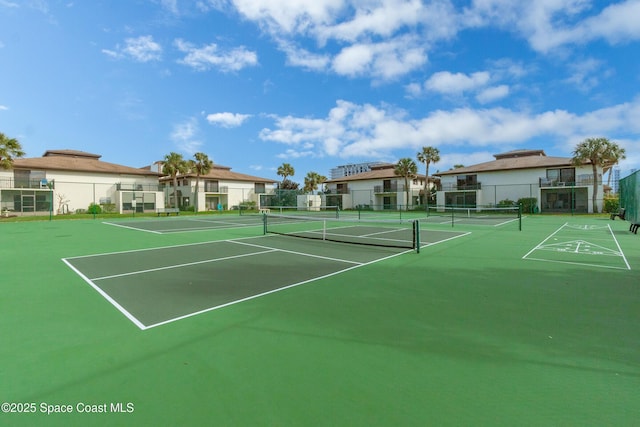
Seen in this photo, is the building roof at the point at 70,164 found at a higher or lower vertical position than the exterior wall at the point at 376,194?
higher

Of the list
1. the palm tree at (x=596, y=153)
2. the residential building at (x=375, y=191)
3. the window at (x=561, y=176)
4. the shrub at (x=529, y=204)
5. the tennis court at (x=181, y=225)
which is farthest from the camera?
the residential building at (x=375, y=191)

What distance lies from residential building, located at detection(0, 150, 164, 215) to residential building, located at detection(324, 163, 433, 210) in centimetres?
3367

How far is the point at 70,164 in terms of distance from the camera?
47.2 metres

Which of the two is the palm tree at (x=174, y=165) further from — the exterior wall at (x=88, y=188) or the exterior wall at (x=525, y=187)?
the exterior wall at (x=525, y=187)

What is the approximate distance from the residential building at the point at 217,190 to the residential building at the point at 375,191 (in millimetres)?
14611

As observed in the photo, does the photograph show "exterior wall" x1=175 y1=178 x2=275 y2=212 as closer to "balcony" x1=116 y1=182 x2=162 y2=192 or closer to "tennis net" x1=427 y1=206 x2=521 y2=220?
"balcony" x1=116 y1=182 x2=162 y2=192

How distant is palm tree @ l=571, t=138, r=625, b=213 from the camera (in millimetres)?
37875

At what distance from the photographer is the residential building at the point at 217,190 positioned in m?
57.0

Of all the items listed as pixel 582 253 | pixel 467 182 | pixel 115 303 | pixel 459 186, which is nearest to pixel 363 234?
pixel 582 253

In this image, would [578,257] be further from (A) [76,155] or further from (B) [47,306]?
(A) [76,155]

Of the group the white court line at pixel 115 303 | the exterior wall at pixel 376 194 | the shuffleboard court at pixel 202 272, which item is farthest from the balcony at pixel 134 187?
the white court line at pixel 115 303

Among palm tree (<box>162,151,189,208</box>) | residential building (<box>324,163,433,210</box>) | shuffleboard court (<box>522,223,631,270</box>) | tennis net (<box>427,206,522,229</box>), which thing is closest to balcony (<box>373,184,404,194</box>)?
residential building (<box>324,163,433,210</box>)

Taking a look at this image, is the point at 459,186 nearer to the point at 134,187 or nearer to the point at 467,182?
the point at 467,182

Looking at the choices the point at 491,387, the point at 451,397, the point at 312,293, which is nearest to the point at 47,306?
the point at 312,293
